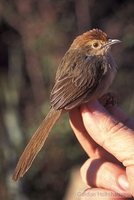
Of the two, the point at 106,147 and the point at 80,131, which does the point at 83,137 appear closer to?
the point at 80,131

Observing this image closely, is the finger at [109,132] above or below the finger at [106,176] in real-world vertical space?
above

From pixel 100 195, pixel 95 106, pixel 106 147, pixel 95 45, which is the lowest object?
pixel 100 195

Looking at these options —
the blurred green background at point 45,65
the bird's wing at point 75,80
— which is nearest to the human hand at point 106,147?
the bird's wing at point 75,80

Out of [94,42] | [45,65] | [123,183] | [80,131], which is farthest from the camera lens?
[45,65]

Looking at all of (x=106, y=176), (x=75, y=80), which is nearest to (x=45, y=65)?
(x=75, y=80)

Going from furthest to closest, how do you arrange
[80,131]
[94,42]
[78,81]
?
[94,42] < [78,81] < [80,131]

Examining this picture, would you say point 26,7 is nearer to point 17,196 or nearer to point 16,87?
point 16,87

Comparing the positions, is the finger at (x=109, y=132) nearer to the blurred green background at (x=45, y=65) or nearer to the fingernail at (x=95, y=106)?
the fingernail at (x=95, y=106)
